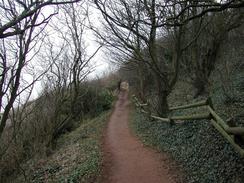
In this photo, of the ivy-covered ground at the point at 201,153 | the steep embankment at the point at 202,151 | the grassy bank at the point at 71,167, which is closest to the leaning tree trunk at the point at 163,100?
the steep embankment at the point at 202,151

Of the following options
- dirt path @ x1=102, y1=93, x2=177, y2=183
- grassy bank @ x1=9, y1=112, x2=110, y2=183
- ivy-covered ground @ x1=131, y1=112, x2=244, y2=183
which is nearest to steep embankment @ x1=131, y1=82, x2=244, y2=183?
ivy-covered ground @ x1=131, y1=112, x2=244, y2=183

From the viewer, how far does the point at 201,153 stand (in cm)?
654

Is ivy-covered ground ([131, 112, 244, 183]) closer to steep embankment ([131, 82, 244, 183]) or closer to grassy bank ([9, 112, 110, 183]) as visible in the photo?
steep embankment ([131, 82, 244, 183])

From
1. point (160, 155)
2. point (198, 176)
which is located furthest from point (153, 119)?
point (198, 176)

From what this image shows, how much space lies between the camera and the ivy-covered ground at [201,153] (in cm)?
520

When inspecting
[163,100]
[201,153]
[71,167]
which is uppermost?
[163,100]

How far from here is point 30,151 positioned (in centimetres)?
1310

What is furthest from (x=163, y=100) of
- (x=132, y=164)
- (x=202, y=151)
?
(x=202, y=151)

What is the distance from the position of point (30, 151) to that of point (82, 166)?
5269mm

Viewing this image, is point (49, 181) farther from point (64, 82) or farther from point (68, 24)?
point (68, 24)

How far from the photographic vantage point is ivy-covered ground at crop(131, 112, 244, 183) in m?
5.20

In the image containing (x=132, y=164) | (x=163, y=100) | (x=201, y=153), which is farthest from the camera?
(x=163, y=100)

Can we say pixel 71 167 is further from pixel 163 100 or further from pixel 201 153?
pixel 163 100

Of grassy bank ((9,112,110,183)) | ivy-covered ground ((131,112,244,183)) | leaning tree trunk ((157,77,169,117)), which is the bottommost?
grassy bank ((9,112,110,183))
